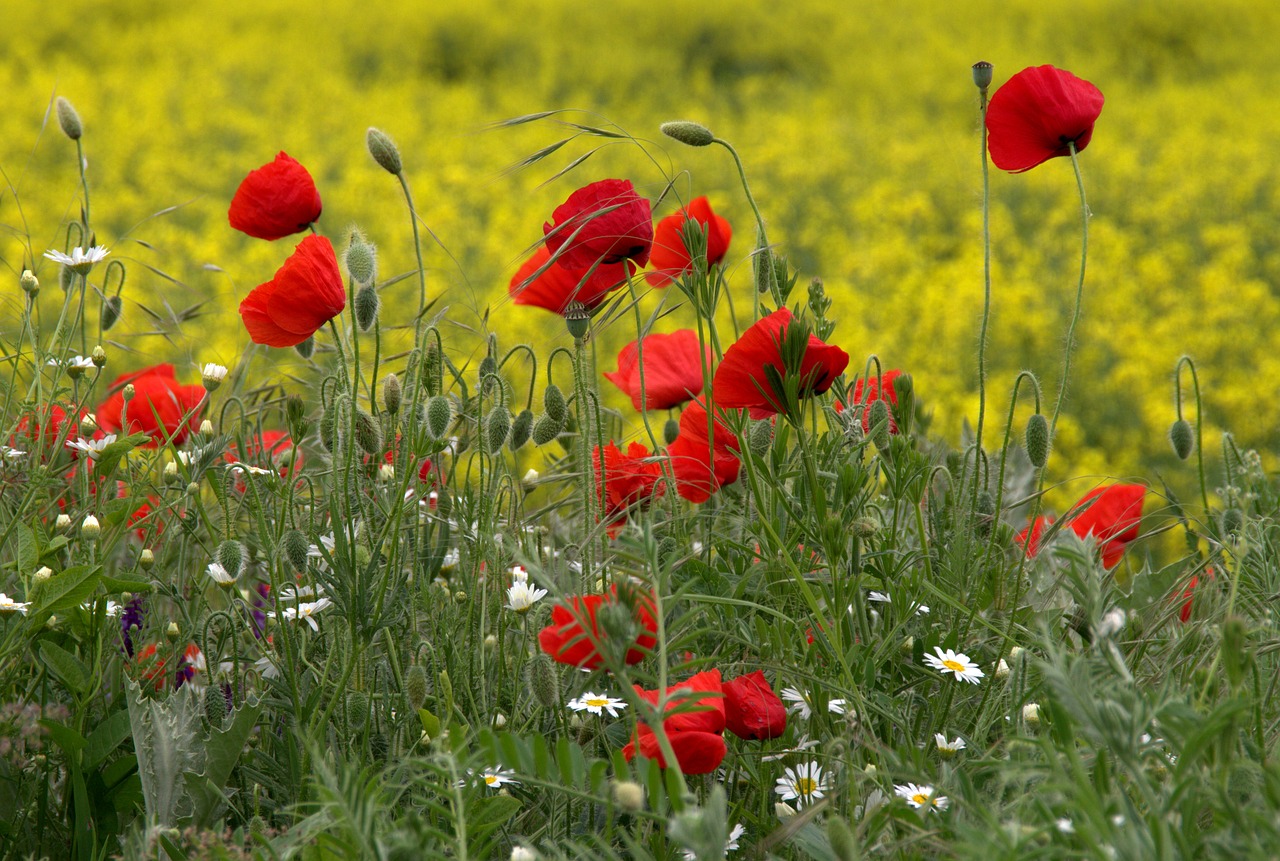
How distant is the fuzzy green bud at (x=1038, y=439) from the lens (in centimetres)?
125

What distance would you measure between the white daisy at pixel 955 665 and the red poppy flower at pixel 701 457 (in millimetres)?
292

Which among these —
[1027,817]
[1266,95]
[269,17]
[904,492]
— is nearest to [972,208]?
[1266,95]

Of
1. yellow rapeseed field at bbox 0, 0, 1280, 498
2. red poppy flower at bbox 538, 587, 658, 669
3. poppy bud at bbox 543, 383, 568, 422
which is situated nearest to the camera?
red poppy flower at bbox 538, 587, 658, 669

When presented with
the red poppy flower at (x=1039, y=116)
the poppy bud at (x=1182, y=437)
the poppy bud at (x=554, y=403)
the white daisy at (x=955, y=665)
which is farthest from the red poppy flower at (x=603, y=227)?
the poppy bud at (x=1182, y=437)

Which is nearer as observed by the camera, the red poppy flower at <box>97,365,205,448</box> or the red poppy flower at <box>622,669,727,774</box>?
the red poppy flower at <box>622,669,727,774</box>

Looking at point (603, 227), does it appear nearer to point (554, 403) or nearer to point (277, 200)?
point (554, 403)

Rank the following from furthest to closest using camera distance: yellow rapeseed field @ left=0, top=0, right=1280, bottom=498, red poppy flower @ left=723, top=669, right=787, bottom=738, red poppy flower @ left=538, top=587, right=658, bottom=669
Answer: yellow rapeseed field @ left=0, top=0, right=1280, bottom=498 → red poppy flower @ left=723, top=669, right=787, bottom=738 → red poppy flower @ left=538, top=587, right=658, bottom=669

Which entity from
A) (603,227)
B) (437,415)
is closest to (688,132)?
(603,227)

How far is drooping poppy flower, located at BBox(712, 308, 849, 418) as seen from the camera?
3.41ft

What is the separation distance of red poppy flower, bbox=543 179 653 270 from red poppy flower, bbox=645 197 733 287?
0.23ft

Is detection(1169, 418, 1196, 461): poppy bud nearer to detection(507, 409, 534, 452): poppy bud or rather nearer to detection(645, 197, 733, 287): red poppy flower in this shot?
detection(645, 197, 733, 287): red poppy flower

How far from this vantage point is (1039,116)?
1.23 metres

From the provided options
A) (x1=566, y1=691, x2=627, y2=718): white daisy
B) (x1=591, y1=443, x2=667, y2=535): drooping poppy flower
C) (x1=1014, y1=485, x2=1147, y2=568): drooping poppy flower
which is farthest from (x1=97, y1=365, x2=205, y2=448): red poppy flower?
(x1=1014, y1=485, x2=1147, y2=568): drooping poppy flower

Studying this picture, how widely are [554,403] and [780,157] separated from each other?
6428mm
